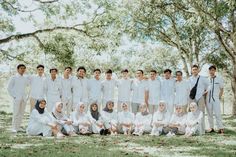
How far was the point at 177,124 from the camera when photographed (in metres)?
12.9

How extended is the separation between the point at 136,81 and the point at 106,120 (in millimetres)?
2184

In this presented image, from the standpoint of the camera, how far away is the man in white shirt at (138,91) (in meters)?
14.3

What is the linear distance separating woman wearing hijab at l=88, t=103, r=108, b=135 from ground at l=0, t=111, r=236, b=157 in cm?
134

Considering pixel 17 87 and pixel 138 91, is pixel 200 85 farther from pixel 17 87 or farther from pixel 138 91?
pixel 17 87

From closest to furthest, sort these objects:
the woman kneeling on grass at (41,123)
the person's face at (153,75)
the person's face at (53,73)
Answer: the woman kneeling on grass at (41,123) < the person's face at (53,73) < the person's face at (153,75)

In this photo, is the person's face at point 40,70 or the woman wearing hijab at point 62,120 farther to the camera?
the person's face at point 40,70

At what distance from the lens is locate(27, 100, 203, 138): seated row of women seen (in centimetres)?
1229

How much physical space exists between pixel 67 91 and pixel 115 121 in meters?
2.02

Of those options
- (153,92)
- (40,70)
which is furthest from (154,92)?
(40,70)

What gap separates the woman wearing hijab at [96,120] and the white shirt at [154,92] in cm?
208

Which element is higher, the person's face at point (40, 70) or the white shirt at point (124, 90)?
the person's face at point (40, 70)

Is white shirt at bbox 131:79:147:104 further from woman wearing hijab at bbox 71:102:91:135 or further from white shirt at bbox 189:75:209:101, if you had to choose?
woman wearing hijab at bbox 71:102:91:135

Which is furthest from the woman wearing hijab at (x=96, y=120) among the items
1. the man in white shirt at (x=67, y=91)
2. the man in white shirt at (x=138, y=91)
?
the man in white shirt at (x=138, y=91)

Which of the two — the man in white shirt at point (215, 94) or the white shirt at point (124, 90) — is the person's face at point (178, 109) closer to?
the man in white shirt at point (215, 94)
